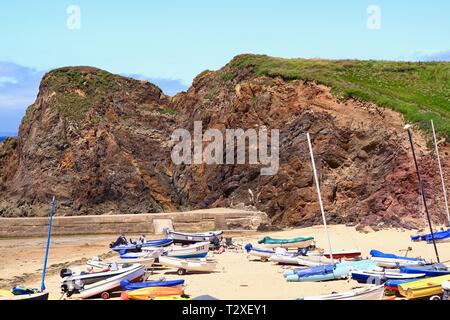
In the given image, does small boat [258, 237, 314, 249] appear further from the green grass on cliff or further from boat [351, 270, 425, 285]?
the green grass on cliff

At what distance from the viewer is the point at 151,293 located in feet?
50.6

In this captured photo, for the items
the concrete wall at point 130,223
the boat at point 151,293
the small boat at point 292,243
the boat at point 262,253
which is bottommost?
the boat at point 151,293

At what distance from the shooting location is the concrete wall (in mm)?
33156

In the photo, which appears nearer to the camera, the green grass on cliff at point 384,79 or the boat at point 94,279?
the boat at point 94,279

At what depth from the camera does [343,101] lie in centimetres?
3503

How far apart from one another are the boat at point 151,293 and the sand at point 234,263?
0.97 metres

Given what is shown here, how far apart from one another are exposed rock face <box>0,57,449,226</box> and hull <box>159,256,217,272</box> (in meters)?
11.3

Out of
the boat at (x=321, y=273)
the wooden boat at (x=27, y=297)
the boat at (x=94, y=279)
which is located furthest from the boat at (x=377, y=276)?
the wooden boat at (x=27, y=297)

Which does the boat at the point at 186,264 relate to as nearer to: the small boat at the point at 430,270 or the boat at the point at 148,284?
the boat at the point at 148,284

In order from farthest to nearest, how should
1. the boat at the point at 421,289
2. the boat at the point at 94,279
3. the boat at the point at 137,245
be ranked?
the boat at the point at 137,245 → the boat at the point at 94,279 → the boat at the point at 421,289

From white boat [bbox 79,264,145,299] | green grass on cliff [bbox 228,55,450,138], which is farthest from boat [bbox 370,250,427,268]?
green grass on cliff [bbox 228,55,450,138]

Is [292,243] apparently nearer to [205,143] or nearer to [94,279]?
[94,279]

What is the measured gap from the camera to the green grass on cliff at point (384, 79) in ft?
111

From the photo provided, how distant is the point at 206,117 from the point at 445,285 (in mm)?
29530
